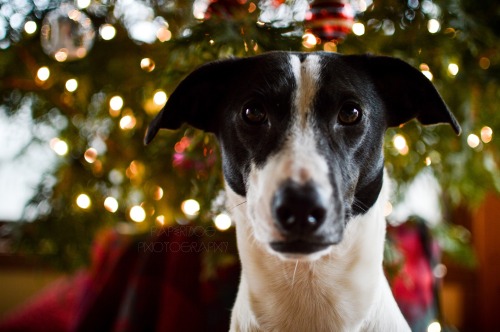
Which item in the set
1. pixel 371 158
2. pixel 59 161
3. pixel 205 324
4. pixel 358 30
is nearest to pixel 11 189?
pixel 59 161

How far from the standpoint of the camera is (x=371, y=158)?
93 centimetres

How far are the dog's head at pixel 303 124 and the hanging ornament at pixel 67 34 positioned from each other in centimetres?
73

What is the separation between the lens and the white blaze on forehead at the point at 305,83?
2.87ft

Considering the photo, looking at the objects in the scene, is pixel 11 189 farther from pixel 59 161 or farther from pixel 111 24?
pixel 111 24

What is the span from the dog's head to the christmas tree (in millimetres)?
146

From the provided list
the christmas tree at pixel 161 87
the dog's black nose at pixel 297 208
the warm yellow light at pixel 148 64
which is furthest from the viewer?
the warm yellow light at pixel 148 64

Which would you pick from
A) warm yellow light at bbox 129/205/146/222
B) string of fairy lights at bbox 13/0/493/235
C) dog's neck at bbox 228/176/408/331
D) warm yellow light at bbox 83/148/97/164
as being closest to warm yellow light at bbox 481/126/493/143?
string of fairy lights at bbox 13/0/493/235

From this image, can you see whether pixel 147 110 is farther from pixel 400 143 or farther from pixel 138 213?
pixel 400 143

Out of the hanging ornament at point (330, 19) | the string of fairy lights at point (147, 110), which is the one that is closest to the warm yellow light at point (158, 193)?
the string of fairy lights at point (147, 110)

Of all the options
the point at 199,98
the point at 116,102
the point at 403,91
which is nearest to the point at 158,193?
the point at 116,102

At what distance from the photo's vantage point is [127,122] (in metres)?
1.57

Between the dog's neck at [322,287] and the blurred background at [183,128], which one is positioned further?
the blurred background at [183,128]

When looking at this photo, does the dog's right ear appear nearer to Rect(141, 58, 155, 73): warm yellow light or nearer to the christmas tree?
the christmas tree

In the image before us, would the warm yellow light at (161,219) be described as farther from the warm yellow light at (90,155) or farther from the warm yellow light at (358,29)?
the warm yellow light at (358,29)
